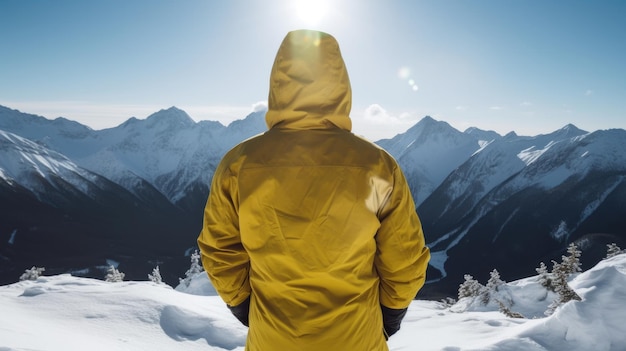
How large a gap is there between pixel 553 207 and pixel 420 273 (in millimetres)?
183414

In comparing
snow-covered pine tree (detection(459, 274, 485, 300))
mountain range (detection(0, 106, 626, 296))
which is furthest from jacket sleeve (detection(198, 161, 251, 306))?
mountain range (detection(0, 106, 626, 296))

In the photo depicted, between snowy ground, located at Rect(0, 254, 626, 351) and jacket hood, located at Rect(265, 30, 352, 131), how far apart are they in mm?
4750

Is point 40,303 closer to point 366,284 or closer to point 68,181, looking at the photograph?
point 366,284

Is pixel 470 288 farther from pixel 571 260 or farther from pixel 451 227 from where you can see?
pixel 451 227

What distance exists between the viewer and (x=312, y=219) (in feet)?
7.20

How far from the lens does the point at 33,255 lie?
5079 inches

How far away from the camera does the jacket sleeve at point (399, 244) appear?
2412mm

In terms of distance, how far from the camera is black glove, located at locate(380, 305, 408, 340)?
9.11 feet

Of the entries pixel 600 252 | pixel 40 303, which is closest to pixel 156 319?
pixel 40 303

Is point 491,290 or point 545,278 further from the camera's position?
point 491,290

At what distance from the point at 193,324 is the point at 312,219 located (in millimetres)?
6051

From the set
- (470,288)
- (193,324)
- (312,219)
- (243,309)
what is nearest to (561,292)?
(193,324)

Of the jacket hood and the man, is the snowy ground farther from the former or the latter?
the jacket hood

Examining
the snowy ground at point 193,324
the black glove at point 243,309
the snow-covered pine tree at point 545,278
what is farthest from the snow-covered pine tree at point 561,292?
the black glove at point 243,309
